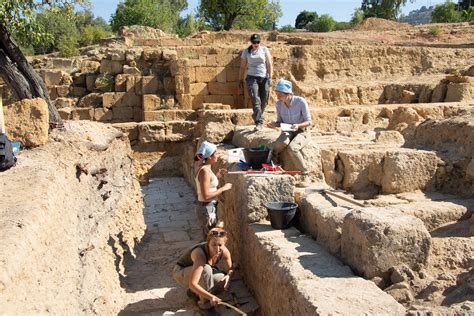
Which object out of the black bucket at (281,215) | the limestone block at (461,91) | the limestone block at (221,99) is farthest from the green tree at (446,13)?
the black bucket at (281,215)

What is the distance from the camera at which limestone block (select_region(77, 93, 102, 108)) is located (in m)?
13.2

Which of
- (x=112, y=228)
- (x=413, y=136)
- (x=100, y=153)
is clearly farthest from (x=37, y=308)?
(x=413, y=136)

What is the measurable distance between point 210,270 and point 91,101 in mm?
10080

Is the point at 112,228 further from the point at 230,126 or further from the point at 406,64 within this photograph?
the point at 406,64

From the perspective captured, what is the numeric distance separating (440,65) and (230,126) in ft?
30.6

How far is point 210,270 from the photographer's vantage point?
14.5 feet

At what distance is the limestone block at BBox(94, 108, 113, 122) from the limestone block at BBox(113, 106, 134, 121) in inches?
5.5

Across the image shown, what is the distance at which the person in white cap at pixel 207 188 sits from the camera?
17.2 ft

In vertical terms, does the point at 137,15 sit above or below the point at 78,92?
above

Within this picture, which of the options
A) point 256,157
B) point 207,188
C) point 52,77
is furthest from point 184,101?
point 207,188

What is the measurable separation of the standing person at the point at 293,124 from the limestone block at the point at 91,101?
8.40 m

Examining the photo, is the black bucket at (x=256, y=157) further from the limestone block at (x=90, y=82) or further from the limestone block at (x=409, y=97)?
the limestone block at (x=90, y=82)

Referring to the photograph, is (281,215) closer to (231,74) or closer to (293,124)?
(293,124)

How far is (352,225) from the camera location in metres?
3.58
